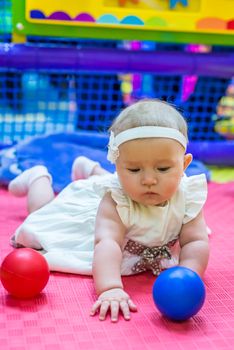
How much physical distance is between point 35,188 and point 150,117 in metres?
0.57

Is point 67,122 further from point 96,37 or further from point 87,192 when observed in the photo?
point 87,192

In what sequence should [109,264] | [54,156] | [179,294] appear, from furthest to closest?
[54,156], [109,264], [179,294]

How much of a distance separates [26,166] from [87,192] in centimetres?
61

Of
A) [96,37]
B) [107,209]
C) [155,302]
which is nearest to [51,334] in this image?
[155,302]

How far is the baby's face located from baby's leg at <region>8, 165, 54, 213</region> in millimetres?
459

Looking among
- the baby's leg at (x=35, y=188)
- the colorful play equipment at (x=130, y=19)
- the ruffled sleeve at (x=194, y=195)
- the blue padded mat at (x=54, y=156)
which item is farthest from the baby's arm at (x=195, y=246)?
the colorful play equipment at (x=130, y=19)

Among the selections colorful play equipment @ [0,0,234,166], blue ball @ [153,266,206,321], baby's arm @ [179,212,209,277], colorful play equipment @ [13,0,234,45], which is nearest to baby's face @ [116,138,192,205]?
baby's arm @ [179,212,209,277]

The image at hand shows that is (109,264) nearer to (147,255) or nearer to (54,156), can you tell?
(147,255)

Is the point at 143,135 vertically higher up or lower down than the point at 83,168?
higher up

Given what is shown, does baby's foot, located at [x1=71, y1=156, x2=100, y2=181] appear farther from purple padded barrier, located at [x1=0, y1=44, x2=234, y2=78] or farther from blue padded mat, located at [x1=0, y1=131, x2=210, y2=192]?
purple padded barrier, located at [x1=0, y1=44, x2=234, y2=78]

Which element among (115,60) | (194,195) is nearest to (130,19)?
(115,60)

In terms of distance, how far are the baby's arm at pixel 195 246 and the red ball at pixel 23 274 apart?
0.94ft

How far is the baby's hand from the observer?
952 mm

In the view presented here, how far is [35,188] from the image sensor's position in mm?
1562
